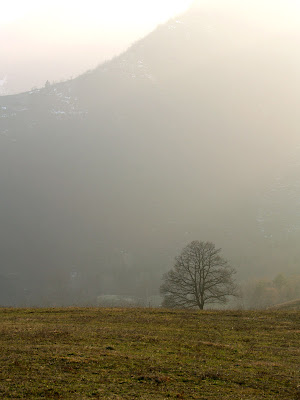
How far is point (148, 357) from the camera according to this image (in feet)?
67.4

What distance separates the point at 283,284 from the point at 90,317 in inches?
5051

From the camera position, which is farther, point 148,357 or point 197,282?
point 197,282

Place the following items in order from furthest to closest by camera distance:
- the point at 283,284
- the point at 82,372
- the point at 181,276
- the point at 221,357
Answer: the point at 283,284, the point at 181,276, the point at 221,357, the point at 82,372

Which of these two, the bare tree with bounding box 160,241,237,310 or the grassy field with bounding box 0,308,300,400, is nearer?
the grassy field with bounding box 0,308,300,400

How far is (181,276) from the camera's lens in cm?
5472

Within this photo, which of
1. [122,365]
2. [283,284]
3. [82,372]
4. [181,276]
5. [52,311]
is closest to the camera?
[82,372]

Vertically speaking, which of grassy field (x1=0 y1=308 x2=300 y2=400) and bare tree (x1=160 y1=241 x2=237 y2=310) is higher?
bare tree (x1=160 y1=241 x2=237 y2=310)

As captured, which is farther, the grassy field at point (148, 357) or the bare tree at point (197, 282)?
the bare tree at point (197, 282)

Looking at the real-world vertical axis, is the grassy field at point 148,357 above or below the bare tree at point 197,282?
below

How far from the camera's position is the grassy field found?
51.8 feet

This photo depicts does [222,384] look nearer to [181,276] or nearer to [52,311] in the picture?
[52,311]

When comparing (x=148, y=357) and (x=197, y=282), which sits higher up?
(x=197, y=282)

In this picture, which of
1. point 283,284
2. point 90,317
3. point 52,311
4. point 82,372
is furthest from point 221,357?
point 283,284

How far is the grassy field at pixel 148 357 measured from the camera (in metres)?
15.8
